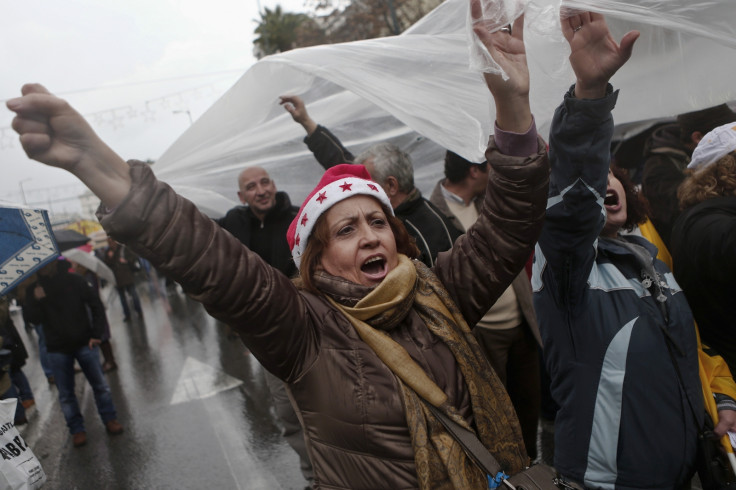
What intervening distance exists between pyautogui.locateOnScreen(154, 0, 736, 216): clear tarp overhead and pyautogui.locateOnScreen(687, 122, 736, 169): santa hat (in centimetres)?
18

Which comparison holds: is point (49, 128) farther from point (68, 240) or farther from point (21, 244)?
point (68, 240)

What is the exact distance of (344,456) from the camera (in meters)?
1.64

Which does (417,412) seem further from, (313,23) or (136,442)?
(313,23)

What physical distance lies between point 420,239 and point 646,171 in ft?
7.61

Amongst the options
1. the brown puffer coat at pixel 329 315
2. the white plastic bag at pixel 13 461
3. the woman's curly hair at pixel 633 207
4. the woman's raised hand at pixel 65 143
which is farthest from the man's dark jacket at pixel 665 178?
the white plastic bag at pixel 13 461

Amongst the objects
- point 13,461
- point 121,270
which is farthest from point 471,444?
point 121,270

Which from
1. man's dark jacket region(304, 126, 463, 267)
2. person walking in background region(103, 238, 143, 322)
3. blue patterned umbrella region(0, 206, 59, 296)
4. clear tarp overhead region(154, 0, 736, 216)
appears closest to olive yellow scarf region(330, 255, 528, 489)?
clear tarp overhead region(154, 0, 736, 216)

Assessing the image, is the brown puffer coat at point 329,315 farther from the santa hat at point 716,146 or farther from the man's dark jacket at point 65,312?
the man's dark jacket at point 65,312

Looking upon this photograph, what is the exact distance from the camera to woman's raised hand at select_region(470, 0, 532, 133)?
1548 mm

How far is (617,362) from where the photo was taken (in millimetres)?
1938

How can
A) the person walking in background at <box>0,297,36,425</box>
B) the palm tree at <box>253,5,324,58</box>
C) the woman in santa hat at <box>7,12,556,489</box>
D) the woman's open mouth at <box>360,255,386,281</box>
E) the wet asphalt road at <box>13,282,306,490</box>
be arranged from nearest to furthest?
the woman in santa hat at <box>7,12,556,489</box>
the woman's open mouth at <box>360,255,386,281</box>
the wet asphalt road at <box>13,282,306,490</box>
the person walking in background at <box>0,297,36,425</box>
the palm tree at <box>253,5,324,58</box>

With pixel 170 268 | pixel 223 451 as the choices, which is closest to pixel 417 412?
pixel 170 268

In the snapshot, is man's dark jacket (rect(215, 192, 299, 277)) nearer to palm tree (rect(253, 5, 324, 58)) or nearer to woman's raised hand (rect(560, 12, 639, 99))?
woman's raised hand (rect(560, 12, 639, 99))

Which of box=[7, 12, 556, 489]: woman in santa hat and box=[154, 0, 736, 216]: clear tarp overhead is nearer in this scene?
box=[7, 12, 556, 489]: woman in santa hat
